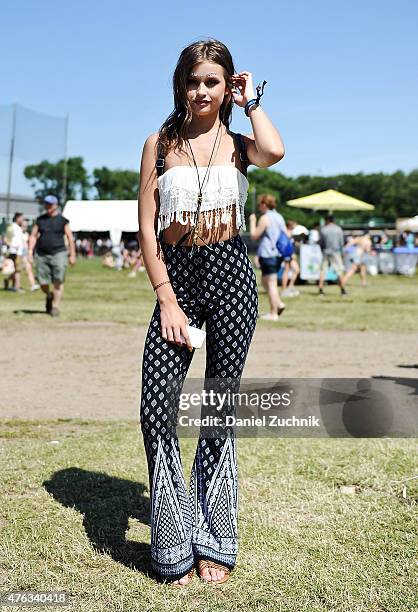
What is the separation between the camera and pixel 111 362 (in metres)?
8.76

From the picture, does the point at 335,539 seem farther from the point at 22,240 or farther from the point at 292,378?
the point at 22,240

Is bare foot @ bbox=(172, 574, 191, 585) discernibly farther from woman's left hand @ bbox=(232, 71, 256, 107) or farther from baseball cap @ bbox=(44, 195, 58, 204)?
baseball cap @ bbox=(44, 195, 58, 204)

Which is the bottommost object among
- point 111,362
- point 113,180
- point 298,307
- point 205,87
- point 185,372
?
point 111,362

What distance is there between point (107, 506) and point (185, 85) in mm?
2053

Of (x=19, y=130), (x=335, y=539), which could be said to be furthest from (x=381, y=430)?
(x=19, y=130)

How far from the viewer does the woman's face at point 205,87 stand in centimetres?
308

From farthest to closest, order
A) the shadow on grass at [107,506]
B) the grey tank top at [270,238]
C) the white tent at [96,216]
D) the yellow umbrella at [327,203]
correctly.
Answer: the white tent at [96,216]
the yellow umbrella at [327,203]
the grey tank top at [270,238]
the shadow on grass at [107,506]

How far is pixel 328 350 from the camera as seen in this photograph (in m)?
9.73

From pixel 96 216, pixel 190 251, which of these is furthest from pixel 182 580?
pixel 96 216

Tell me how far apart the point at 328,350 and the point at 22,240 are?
11.5 meters

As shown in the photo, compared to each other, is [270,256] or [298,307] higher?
[270,256]

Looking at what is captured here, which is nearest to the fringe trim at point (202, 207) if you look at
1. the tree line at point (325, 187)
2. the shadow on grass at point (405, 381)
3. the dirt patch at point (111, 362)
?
the dirt patch at point (111, 362)

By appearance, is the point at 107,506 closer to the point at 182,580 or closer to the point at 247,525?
the point at 247,525

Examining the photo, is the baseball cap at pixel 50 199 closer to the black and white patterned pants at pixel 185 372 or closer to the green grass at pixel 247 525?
the green grass at pixel 247 525
